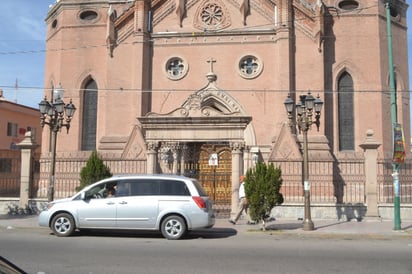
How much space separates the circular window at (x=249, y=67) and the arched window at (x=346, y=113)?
4.99 meters

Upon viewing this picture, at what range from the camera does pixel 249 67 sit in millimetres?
26750

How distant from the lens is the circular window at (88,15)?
29.9 m

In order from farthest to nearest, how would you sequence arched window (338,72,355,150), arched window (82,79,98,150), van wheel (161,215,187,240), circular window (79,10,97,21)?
circular window (79,10,97,21), arched window (82,79,98,150), arched window (338,72,355,150), van wheel (161,215,187,240)

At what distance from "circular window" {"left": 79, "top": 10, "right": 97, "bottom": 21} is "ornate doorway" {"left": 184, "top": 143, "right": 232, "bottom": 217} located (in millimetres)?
14665

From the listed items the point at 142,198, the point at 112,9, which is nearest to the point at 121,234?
the point at 142,198

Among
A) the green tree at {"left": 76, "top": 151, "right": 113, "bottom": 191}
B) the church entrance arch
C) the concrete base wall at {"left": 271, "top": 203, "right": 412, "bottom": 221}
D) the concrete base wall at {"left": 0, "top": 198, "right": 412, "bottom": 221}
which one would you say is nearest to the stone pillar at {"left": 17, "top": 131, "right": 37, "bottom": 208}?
the green tree at {"left": 76, "top": 151, "right": 113, "bottom": 191}

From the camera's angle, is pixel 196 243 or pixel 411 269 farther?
pixel 196 243

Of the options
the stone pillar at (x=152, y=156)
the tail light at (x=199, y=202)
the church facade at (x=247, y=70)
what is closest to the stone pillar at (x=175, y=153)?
the stone pillar at (x=152, y=156)

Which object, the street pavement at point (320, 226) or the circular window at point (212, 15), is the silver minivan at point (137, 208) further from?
the circular window at point (212, 15)

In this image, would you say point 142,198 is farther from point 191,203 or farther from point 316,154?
point 316,154

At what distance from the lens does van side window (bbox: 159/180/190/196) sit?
12891 millimetres

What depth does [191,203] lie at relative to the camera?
1271 cm

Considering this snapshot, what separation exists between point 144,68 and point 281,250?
18190 mm

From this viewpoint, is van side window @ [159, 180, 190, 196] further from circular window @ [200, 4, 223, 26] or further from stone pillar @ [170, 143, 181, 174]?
circular window @ [200, 4, 223, 26]
